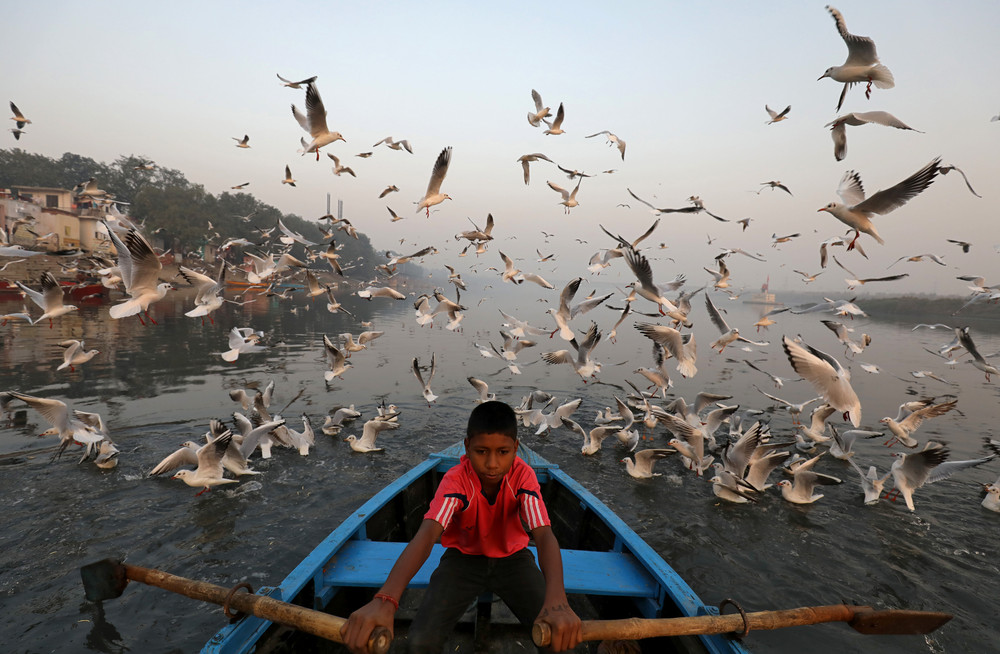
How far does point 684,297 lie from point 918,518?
18.5 ft

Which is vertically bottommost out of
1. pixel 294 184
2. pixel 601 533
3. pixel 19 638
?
pixel 19 638

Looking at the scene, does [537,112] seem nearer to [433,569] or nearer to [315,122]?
[315,122]

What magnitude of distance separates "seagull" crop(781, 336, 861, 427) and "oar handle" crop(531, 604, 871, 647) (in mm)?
2611

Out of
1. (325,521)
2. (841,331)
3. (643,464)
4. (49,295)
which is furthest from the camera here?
(841,331)

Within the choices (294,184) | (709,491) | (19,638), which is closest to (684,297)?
(709,491)

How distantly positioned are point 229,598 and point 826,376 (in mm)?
5660

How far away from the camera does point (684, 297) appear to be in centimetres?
938

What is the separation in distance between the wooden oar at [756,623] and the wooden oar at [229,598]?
3.06ft

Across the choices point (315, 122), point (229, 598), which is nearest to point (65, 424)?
point (315, 122)

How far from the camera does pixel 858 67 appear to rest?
552 cm

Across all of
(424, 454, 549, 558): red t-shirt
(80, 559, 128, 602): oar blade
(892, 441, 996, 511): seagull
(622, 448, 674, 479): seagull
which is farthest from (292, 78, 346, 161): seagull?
(892, 441, 996, 511): seagull

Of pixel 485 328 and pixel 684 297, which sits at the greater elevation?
pixel 684 297

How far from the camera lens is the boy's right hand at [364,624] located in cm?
187

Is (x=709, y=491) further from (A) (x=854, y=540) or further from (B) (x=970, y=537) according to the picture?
(B) (x=970, y=537)
